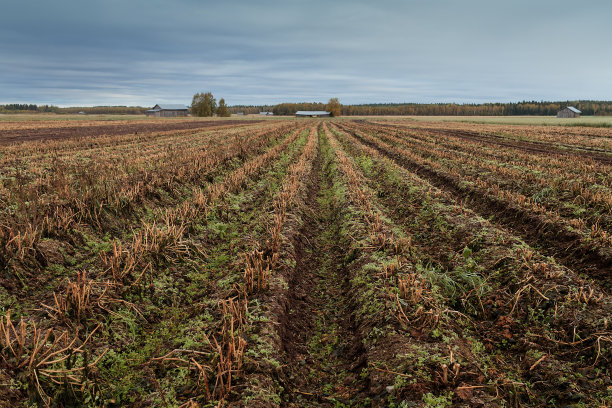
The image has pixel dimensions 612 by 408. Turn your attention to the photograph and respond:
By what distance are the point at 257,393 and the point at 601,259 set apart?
7281 mm

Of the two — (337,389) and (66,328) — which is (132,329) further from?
(337,389)

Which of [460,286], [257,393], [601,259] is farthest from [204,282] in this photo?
[601,259]

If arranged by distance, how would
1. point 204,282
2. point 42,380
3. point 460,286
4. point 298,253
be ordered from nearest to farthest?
point 42,380
point 460,286
point 204,282
point 298,253

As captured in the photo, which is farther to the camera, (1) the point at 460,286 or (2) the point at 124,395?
(1) the point at 460,286

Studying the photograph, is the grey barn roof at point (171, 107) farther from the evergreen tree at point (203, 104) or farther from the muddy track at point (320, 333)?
the muddy track at point (320, 333)

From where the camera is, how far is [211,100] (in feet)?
413

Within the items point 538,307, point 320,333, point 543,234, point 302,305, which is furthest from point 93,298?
point 543,234

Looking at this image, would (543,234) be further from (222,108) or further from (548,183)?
(222,108)

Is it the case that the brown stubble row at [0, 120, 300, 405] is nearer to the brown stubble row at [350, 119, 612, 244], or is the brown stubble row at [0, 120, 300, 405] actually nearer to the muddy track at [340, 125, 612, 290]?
the muddy track at [340, 125, 612, 290]

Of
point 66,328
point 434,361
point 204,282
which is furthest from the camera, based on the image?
point 204,282

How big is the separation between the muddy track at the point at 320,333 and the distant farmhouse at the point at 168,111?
15555 cm

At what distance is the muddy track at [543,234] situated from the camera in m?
6.59

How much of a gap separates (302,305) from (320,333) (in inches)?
28.6

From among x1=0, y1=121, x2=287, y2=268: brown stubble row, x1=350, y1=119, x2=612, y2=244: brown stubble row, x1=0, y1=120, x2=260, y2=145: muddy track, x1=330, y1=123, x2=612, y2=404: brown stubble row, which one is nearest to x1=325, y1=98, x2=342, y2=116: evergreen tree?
x1=0, y1=120, x2=260, y2=145: muddy track
